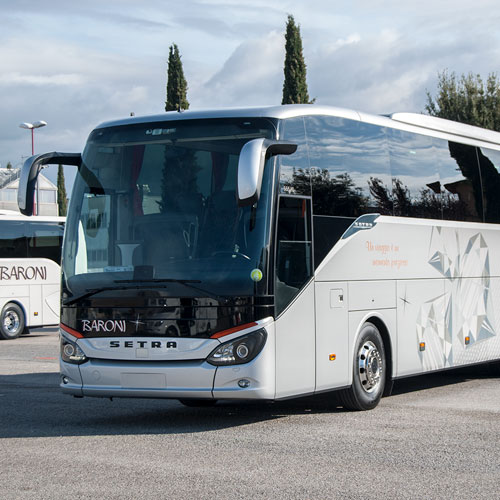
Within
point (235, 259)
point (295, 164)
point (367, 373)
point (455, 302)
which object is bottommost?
point (367, 373)

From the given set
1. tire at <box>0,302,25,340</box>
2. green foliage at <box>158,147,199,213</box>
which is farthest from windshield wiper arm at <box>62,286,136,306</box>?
tire at <box>0,302,25,340</box>

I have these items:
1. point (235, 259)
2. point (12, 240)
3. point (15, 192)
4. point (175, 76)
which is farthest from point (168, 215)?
point (15, 192)

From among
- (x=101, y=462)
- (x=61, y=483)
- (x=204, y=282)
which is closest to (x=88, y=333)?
(x=204, y=282)

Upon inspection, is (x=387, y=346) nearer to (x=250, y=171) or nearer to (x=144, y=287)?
(x=144, y=287)

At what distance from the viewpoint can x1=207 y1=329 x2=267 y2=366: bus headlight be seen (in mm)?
9586

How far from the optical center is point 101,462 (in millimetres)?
8180

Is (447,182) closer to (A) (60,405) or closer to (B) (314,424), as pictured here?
(B) (314,424)

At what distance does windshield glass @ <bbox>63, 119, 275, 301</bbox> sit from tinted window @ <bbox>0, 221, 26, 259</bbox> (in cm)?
1485

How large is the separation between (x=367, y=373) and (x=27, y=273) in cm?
1599

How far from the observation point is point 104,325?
1009 cm

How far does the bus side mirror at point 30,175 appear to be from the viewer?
10406 mm

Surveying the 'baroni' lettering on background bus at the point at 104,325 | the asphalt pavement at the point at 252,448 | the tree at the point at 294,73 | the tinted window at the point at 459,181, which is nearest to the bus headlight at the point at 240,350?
the asphalt pavement at the point at 252,448

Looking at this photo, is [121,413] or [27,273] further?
[27,273]

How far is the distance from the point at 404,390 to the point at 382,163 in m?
3.34
